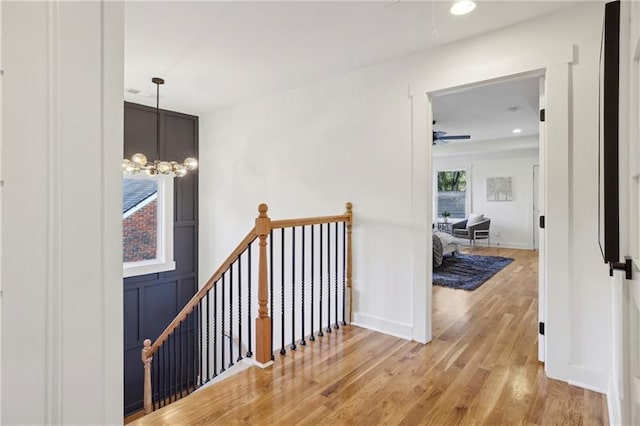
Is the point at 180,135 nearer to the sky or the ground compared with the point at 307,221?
nearer to the sky

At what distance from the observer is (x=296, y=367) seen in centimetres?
243

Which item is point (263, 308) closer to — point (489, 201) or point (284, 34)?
point (284, 34)

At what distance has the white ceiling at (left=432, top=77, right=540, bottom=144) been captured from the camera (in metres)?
4.15

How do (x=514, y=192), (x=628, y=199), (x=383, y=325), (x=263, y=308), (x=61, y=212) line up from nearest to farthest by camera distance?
1. (x=61, y=212)
2. (x=628, y=199)
3. (x=263, y=308)
4. (x=383, y=325)
5. (x=514, y=192)

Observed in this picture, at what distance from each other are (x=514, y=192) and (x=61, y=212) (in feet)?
29.9

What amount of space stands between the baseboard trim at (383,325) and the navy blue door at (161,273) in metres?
3.13

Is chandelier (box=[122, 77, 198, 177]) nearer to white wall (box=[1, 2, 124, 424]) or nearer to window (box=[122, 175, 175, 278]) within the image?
window (box=[122, 175, 175, 278])

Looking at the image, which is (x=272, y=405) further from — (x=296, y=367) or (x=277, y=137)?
(x=277, y=137)

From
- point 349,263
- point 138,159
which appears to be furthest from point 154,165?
point 349,263

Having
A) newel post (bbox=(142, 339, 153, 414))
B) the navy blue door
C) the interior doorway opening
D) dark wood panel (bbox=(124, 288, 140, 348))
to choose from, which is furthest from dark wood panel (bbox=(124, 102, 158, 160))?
the interior doorway opening

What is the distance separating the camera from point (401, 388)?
2154 millimetres

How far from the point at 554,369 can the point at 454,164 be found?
7.54m

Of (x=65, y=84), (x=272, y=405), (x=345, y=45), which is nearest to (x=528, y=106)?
(x=345, y=45)

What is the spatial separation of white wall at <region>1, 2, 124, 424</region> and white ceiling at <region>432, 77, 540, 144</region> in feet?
11.4
